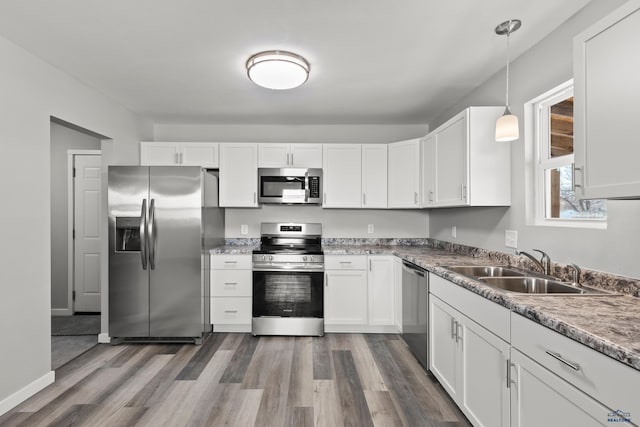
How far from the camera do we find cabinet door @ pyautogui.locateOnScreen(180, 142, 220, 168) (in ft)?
12.7

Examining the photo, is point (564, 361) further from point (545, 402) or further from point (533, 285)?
point (533, 285)

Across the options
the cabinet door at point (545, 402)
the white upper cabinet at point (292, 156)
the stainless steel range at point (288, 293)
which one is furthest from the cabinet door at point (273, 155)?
the cabinet door at point (545, 402)

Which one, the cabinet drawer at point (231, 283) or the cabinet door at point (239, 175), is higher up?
the cabinet door at point (239, 175)

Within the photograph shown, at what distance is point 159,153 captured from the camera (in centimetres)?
387

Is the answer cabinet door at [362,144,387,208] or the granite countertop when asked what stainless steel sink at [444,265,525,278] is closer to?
the granite countertop

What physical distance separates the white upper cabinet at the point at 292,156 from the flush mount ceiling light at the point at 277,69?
4.30 ft

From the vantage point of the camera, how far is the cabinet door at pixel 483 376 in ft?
5.06

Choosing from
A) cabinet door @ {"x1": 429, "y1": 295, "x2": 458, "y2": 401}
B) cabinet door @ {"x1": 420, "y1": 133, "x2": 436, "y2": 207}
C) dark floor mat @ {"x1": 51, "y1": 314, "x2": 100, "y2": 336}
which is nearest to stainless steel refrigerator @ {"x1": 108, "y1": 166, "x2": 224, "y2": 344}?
dark floor mat @ {"x1": 51, "y1": 314, "x2": 100, "y2": 336}

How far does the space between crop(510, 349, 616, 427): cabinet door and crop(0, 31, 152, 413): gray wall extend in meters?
3.05

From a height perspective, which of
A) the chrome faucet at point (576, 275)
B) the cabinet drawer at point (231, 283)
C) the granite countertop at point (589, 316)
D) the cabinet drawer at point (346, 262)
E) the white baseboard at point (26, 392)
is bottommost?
the white baseboard at point (26, 392)

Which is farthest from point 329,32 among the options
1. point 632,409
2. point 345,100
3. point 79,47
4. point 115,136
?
point 115,136

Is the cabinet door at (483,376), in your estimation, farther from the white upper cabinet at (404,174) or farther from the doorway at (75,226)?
the doorway at (75,226)

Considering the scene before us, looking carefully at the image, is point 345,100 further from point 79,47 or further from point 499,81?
point 79,47

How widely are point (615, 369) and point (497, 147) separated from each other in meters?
1.90
